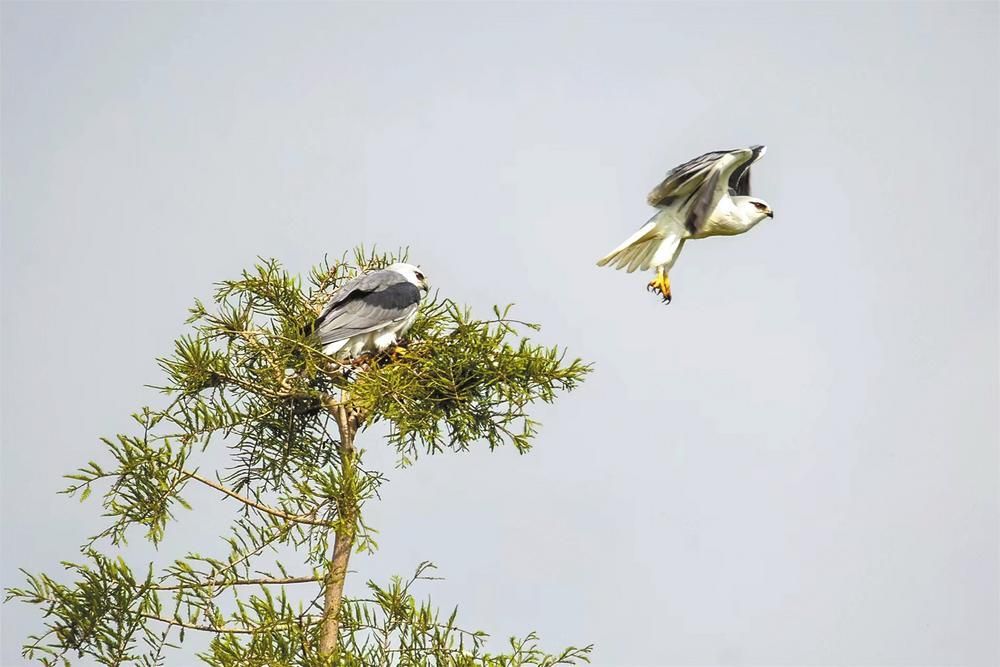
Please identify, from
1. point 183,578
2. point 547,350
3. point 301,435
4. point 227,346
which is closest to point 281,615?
point 183,578

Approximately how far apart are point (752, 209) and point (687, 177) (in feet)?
2.19

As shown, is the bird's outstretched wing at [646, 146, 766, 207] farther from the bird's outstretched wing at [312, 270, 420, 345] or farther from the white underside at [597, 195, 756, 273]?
the bird's outstretched wing at [312, 270, 420, 345]

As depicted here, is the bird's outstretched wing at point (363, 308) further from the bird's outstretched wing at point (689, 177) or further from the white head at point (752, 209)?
the white head at point (752, 209)

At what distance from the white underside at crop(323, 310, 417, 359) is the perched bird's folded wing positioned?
2092 millimetres

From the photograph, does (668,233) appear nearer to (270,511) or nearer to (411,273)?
(411,273)

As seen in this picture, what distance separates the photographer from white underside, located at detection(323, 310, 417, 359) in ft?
27.9

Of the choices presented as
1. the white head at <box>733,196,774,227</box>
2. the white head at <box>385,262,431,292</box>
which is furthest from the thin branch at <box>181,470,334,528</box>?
the white head at <box>733,196,774,227</box>

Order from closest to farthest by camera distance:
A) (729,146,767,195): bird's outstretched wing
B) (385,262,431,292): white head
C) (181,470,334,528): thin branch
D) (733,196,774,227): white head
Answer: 1. (181,470,334,528): thin branch
2. (385,262,431,292): white head
3. (733,196,774,227): white head
4. (729,146,767,195): bird's outstretched wing

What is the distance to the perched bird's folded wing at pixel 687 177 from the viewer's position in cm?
926

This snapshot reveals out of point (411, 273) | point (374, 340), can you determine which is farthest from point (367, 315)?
point (411, 273)

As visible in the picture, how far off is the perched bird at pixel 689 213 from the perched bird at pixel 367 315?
175cm

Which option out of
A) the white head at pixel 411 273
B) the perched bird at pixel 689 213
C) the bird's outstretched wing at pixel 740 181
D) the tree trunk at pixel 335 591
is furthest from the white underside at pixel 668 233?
the tree trunk at pixel 335 591

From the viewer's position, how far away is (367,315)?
8320 mm

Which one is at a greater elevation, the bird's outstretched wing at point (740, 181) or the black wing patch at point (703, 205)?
the bird's outstretched wing at point (740, 181)
